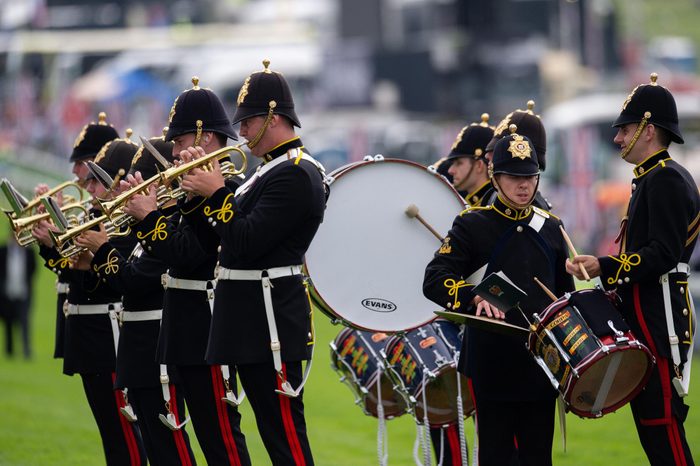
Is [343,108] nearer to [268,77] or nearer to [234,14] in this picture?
[234,14]

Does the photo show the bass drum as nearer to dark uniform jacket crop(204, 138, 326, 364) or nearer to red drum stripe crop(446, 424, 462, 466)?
dark uniform jacket crop(204, 138, 326, 364)

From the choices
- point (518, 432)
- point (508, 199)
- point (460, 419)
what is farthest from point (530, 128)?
point (518, 432)

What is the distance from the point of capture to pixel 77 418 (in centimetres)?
1380

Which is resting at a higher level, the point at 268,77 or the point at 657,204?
the point at 268,77

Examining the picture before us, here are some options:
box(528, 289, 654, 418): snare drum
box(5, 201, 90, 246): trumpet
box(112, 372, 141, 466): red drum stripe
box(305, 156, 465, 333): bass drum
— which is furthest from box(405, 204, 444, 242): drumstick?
box(112, 372, 141, 466): red drum stripe

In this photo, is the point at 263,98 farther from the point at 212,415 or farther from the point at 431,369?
the point at 431,369

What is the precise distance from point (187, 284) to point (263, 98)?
1.09 m

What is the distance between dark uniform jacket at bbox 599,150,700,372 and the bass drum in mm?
1287

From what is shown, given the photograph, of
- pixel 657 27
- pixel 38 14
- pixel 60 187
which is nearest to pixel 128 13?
pixel 38 14

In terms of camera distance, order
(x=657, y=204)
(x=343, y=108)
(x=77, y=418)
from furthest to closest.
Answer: (x=343, y=108) < (x=77, y=418) < (x=657, y=204)

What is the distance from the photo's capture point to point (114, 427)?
8.53 m

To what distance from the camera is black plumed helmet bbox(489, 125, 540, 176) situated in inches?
277

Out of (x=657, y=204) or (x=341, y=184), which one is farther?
(x=341, y=184)

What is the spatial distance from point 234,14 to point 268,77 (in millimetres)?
56083
